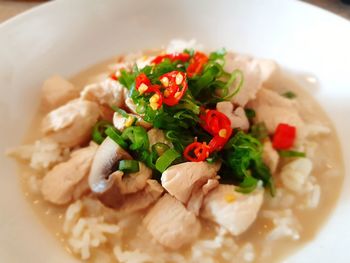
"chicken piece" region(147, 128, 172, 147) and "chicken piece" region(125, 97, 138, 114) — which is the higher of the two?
"chicken piece" region(125, 97, 138, 114)

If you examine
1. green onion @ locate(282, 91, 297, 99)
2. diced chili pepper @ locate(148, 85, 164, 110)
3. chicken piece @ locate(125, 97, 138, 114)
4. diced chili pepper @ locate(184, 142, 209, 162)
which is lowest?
diced chili pepper @ locate(184, 142, 209, 162)

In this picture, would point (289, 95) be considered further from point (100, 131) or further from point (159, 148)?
point (100, 131)

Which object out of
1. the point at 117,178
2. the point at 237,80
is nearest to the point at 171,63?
the point at 237,80

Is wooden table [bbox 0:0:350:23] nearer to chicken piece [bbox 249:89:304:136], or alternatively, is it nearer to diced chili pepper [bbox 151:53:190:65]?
chicken piece [bbox 249:89:304:136]

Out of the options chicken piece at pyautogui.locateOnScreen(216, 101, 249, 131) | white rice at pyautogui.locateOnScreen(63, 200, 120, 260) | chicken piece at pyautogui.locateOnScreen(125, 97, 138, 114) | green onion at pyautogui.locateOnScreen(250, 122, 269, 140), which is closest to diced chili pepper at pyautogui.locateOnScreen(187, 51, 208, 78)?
chicken piece at pyautogui.locateOnScreen(216, 101, 249, 131)

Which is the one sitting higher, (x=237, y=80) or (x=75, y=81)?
(x=237, y=80)

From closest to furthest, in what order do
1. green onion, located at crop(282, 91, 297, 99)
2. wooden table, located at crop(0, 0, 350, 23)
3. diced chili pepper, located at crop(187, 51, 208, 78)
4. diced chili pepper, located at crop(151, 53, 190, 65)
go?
diced chili pepper, located at crop(187, 51, 208, 78) < diced chili pepper, located at crop(151, 53, 190, 65) < green onion, located at crop(282, 91, 297, 99) < wooden table, located at crop(0, 0, 350, 23)

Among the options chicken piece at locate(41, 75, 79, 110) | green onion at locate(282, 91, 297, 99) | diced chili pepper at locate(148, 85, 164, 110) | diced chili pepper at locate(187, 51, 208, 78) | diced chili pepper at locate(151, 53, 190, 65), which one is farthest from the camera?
green onion at locate(282, 91, 297, 99)

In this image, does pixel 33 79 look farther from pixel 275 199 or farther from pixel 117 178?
pixel 275 199

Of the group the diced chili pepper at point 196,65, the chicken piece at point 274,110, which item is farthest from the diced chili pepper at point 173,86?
the chicken piece at point 274,110
